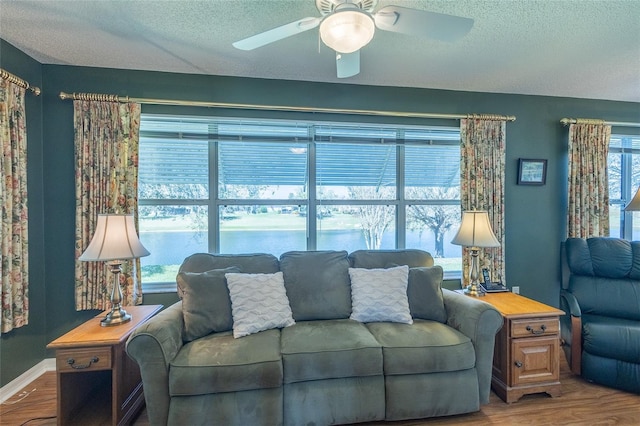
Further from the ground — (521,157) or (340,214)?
(521,157)

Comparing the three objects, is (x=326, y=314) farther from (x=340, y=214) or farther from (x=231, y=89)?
(x=231, y=89)

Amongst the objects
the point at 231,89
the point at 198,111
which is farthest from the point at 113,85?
the point at 231,89

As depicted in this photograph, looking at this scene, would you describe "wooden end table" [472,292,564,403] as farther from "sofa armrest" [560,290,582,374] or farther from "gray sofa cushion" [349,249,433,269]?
"gray sofa cushion" [349,249,433,269]

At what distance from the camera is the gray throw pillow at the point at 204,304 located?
200 centimetres

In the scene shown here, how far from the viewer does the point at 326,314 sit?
227 cm

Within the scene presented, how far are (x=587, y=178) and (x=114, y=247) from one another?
4.40m

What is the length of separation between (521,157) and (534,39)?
1.38 metres

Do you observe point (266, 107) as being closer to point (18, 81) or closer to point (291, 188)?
point (291, 188)

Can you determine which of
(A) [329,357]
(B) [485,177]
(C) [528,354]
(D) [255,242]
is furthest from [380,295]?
(B) [485,177]

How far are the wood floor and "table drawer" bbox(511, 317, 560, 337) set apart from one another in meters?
0.46

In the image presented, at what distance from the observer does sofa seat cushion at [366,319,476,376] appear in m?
1.84

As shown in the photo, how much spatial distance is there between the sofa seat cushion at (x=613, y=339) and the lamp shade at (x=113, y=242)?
330 cm

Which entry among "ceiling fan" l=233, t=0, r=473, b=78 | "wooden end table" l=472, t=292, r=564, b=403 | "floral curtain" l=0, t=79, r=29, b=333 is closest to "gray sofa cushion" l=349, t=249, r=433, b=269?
"wooden end table" l=472, t=292, r=564, b=403

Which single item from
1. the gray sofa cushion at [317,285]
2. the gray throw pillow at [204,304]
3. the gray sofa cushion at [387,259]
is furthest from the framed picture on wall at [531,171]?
the gray throw pillow at [204,304]
